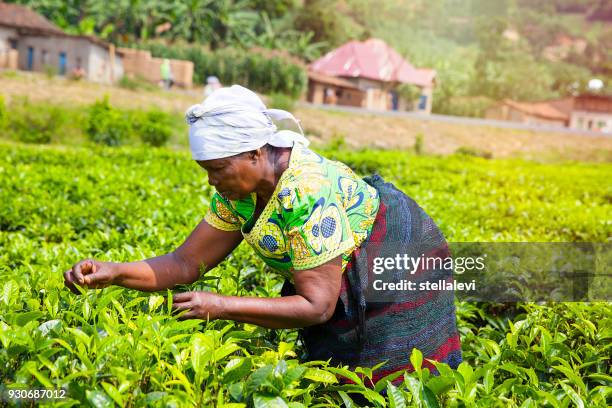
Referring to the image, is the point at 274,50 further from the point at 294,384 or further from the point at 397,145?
the point at 294,384

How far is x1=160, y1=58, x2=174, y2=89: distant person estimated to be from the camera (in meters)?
27.0

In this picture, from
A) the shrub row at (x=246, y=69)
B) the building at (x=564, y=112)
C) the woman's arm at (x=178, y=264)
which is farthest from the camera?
the building at (x=564, y=112)

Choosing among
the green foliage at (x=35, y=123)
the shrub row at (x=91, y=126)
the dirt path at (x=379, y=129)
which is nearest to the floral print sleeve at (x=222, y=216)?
the shrub row at (x=91, y=126)

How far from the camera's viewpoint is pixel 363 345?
7.54 feet

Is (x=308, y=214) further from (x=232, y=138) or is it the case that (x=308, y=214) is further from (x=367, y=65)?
(x=367, y=65)

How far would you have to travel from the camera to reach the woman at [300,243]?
81.0 inches

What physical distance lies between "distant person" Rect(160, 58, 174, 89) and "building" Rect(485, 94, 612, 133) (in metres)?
16.8

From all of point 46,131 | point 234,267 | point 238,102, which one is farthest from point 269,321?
point 46,131

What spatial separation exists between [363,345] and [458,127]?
2634 cm

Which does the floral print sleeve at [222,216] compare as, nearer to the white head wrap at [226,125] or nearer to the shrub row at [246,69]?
the white head wrap at [226,125]

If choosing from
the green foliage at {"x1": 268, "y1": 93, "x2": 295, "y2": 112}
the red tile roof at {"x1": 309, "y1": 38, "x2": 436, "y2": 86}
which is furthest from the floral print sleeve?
the red tile roof at {"x1": 309, "y1": 38, "x2": 436, "y2": 86}

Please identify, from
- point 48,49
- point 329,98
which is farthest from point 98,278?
point 329,98

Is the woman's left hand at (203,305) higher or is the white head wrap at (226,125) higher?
the white head wrap at (226,125)

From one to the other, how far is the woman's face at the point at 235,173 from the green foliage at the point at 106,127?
47.1 ft
